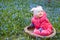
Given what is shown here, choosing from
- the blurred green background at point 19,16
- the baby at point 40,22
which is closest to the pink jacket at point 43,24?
the baby at point 40,22

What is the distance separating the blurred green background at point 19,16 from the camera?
567 centimetres

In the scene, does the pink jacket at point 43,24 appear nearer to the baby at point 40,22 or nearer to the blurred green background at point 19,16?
the baby at point 40,22

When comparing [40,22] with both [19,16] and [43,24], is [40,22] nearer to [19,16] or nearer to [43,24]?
[43,24]

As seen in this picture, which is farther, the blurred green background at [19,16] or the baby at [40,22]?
the blurred green background at [19,16]

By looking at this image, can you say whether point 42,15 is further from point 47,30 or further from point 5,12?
point 5,12

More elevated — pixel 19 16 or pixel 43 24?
pixel 43 24

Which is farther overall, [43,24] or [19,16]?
[19,16]

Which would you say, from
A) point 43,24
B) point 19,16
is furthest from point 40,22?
point 19,16

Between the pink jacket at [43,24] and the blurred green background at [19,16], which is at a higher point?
the pink jacket at [43,24]

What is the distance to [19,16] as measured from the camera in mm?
6531

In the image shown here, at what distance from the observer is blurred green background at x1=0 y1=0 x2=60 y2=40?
5668 mm

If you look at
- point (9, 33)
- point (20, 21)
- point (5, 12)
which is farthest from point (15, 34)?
point (5, 12)

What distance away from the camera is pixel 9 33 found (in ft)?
18.7

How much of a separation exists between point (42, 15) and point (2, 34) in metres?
1.10
